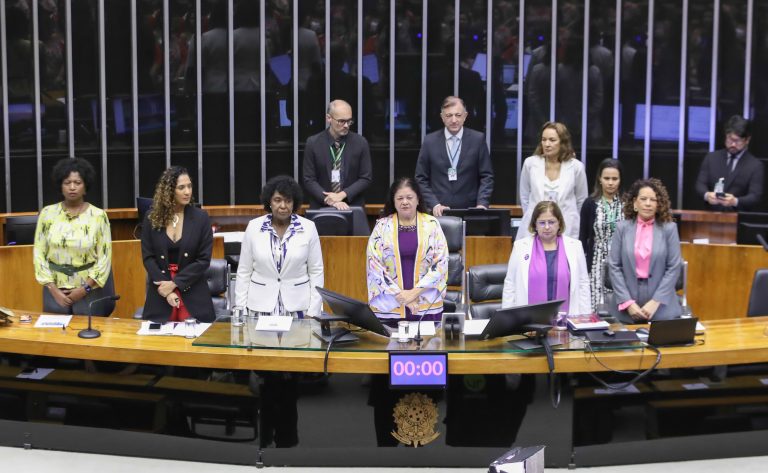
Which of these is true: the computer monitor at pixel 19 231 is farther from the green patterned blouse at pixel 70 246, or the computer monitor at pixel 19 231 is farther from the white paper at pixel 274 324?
the white paper at pixel 274 324

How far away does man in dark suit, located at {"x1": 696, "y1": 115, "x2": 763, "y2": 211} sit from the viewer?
7680mm

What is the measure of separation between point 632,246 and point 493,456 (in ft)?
5.64

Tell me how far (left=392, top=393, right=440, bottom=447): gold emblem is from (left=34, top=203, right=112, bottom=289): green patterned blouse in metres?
2.10

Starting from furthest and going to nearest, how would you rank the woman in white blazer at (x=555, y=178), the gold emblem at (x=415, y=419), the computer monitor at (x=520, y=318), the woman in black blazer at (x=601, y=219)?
the woman in white blazer at (x=555, y=178)
the woman in black blazer at (x=601, y=219)
the gold emblem at (x=415, y=419)
the computer monitor at (x=520, y=318)

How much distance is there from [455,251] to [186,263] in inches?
65.0

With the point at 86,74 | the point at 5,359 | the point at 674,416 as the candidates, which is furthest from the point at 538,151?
the point at 86,74

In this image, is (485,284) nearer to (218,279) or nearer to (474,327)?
(474,327)

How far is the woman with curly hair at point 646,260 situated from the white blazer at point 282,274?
1665mm

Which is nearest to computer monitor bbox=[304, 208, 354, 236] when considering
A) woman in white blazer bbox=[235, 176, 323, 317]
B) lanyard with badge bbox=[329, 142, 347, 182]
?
lanyard with badge bbox=[329, 142, 347, 182]

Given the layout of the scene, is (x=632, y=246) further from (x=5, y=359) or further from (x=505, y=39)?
(x=505, y=39)

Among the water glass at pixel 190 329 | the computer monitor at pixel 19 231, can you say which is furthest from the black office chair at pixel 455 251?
the computer monitor at pixel 19 231

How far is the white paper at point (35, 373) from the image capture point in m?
5.18

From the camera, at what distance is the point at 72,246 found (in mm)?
6039

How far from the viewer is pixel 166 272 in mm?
5887
